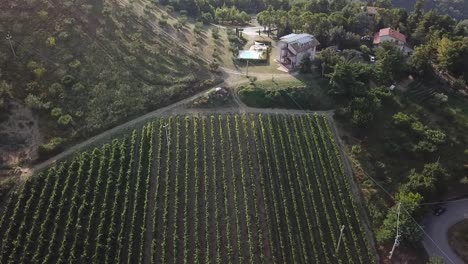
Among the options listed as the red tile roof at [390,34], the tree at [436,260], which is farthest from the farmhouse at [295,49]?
the tree at [436,260]

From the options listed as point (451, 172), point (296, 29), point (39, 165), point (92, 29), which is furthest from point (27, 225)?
point (296, 29)

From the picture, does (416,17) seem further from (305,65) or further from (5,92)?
(5,92)

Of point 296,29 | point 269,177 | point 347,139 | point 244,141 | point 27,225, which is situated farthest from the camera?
point 296,29

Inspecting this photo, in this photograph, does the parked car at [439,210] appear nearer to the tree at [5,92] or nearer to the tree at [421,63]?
the tree at [421,63]

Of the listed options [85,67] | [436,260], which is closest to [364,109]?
[436,260]

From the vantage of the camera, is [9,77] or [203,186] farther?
[9,77]

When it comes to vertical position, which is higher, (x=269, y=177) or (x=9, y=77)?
(x=9, y=77)

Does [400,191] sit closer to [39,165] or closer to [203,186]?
[203,186]

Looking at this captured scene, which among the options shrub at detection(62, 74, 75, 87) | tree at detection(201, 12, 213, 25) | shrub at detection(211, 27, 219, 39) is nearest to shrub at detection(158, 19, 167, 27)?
shrub at detection(211, 27, 219, 39)
